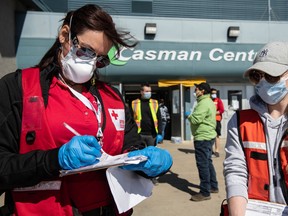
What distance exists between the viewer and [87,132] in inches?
65.9

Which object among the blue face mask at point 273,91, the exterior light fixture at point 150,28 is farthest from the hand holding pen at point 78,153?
the exterior light fixture at point 150,28

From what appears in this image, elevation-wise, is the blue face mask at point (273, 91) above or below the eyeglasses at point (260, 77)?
below

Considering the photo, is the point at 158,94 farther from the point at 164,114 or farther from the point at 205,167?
the point at 205,167

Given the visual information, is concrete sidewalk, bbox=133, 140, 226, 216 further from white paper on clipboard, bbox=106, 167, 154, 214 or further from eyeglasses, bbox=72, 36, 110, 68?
eyeglasses, bbox=72, 36, 110, 68

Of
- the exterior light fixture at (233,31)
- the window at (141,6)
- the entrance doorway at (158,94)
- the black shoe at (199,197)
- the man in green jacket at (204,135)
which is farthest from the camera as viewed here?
the entrance doorway at (158,94)

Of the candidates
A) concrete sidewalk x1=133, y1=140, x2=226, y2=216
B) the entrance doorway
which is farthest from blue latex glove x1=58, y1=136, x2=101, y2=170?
the entrance doorway

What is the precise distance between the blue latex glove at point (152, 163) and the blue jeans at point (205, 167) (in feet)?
12.4

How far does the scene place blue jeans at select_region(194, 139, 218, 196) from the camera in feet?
17.7

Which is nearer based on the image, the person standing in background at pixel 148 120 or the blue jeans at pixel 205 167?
the blue jeans at pixel 205 167

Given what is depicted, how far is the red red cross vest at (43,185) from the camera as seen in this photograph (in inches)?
59.9

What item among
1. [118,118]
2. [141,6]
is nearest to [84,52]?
[118,118]

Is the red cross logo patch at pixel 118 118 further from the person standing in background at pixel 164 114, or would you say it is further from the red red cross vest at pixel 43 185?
the person standing in background at pixel 164 114

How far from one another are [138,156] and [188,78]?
36.3 ft

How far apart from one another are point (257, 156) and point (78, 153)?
0.98 metres
